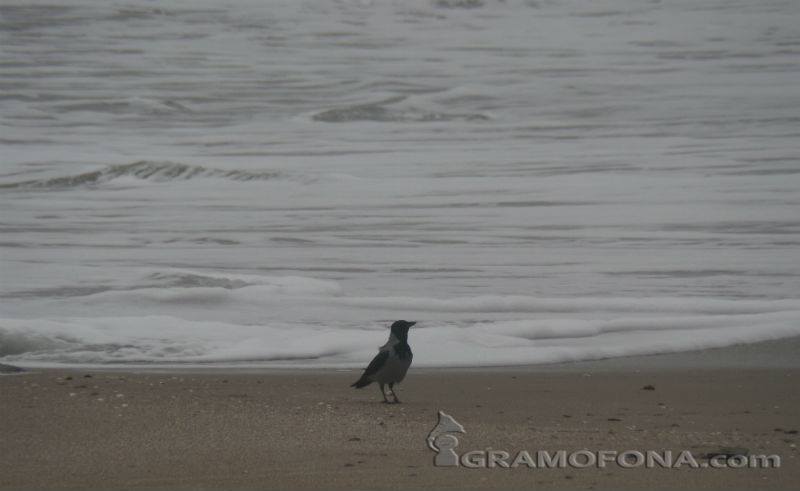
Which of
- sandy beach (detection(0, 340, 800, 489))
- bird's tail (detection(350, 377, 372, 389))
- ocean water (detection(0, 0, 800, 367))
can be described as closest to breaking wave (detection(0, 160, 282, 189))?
ocean water (detection(0, 0, 800, 367))

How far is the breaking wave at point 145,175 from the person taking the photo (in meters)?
14.2

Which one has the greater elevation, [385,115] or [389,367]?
[385,115]

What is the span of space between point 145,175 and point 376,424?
11205mm

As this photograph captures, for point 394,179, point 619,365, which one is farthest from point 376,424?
point 394,179

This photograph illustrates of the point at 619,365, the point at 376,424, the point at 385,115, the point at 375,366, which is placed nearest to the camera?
the point at 376,424

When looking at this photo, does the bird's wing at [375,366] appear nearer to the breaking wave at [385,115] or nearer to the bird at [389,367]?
the bird at [389,367]

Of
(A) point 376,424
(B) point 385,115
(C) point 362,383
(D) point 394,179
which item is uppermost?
(B) point 385,115

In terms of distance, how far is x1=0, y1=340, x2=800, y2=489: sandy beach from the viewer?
3324 mm

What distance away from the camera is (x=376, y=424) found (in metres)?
3.96

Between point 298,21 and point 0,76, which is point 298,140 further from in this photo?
point 298,21

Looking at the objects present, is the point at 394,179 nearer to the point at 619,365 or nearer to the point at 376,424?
the point at 619,365

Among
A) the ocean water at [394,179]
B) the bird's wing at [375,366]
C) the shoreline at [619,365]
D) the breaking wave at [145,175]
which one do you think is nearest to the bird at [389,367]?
the bird's wing at [375,366]

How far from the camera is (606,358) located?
5406 millimetres

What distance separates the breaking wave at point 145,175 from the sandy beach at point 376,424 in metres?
9.63
